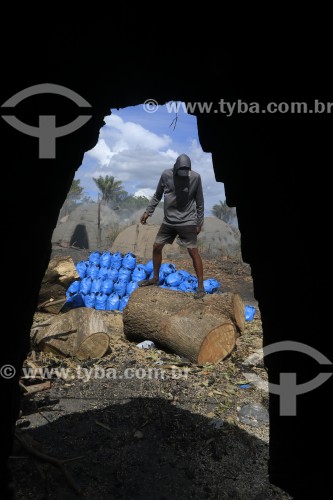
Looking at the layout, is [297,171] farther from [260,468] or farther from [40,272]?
[260,468]

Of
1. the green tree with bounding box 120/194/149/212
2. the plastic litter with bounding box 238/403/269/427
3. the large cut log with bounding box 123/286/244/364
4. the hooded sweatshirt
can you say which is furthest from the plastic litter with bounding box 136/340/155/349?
the green tree with bounding box 120/194/149/212

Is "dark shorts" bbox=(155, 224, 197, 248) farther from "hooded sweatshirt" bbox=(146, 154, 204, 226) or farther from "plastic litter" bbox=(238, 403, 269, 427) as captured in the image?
"plastic litter" bbox=(238, 403, 269, 427)

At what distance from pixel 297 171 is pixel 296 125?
0.15 meters

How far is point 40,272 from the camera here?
1582mm

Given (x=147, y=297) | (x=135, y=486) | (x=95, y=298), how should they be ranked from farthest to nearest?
(x=95, y=298) → (x=147, y=297) → (x=135, y=486)

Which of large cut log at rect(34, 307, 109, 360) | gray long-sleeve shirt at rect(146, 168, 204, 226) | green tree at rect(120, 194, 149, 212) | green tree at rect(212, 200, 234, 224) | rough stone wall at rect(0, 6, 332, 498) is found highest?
green tree at rect(120, 194, 149, 212)

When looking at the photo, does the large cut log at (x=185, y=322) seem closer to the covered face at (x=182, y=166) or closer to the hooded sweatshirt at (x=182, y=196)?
the hooded sweatshirt at (x=182, y=196)

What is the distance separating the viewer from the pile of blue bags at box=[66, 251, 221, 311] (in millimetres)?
6961

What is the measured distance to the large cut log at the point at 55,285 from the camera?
6.09 metres

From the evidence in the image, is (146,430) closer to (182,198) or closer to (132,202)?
(182,198)

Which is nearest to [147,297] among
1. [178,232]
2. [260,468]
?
[178,232]

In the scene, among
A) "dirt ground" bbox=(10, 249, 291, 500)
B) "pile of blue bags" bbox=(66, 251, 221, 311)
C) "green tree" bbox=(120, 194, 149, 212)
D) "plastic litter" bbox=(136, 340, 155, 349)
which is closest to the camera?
"dirt ground" bbox=(10, 249, 291, 500)

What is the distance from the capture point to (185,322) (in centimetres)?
468

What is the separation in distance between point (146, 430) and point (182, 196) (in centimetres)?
362
